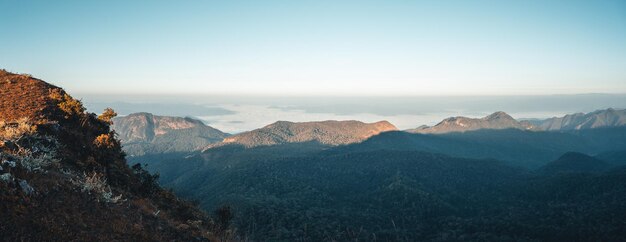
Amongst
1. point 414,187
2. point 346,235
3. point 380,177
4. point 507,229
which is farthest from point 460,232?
point 380,177

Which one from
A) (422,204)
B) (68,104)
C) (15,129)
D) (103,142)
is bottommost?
(422,204)

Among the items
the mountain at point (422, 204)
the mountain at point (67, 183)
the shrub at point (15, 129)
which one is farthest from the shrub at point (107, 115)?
the mountain at point (422, 204)

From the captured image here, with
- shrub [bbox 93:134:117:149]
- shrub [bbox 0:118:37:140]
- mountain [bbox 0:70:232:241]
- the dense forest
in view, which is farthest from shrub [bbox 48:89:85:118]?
the dense forest

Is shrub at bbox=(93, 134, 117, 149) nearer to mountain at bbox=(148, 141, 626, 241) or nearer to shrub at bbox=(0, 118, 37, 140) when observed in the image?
shrub at bbox=(0, 118, 37, 140)

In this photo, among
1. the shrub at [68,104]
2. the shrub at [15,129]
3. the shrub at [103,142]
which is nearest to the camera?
A: the shrub at [15,129]

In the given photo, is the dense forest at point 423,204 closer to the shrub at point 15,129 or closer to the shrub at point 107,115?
the shrub at point 107,115

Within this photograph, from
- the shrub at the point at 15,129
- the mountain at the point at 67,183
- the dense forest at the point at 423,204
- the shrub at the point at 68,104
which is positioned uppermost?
the shrub at the point at 68,104

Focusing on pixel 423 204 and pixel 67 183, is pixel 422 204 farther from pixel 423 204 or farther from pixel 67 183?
pixel 67 183

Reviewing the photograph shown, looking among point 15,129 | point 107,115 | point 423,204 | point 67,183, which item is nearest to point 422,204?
point 423,204

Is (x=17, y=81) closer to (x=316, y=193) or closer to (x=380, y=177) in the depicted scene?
(x=316, y=193)
